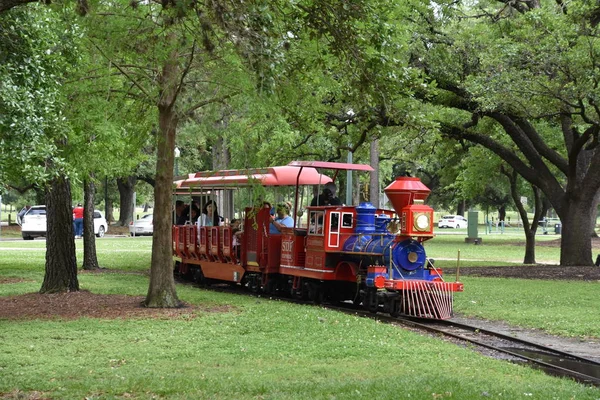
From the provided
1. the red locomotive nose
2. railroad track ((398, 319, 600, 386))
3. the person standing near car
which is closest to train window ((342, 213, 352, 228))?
the red locomotive nose

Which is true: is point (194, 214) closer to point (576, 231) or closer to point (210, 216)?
point (210, 216)

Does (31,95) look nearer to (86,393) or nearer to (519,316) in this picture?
(86,393)

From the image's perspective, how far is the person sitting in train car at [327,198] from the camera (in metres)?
19.3

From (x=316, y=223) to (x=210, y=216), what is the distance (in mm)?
5373

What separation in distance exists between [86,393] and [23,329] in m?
5.13

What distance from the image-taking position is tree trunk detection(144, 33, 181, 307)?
1648 centimetres

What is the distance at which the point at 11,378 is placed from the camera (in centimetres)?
976

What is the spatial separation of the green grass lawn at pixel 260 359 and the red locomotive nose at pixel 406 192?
2533 mm

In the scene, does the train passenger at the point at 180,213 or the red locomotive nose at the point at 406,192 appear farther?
the train passenger at the point at 180,213

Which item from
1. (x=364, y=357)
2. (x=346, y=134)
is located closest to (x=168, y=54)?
(x=364, y=357)

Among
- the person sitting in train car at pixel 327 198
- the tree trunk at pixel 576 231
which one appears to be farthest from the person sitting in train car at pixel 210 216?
the tree trunk at pixel 576 231

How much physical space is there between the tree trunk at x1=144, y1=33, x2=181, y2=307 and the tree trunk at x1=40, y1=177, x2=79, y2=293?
2881mm

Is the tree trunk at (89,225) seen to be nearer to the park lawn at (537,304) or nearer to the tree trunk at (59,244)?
the tree trunk at (59,244)

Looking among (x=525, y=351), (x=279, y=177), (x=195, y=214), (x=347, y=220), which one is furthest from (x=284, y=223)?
(x=525, y=351)
